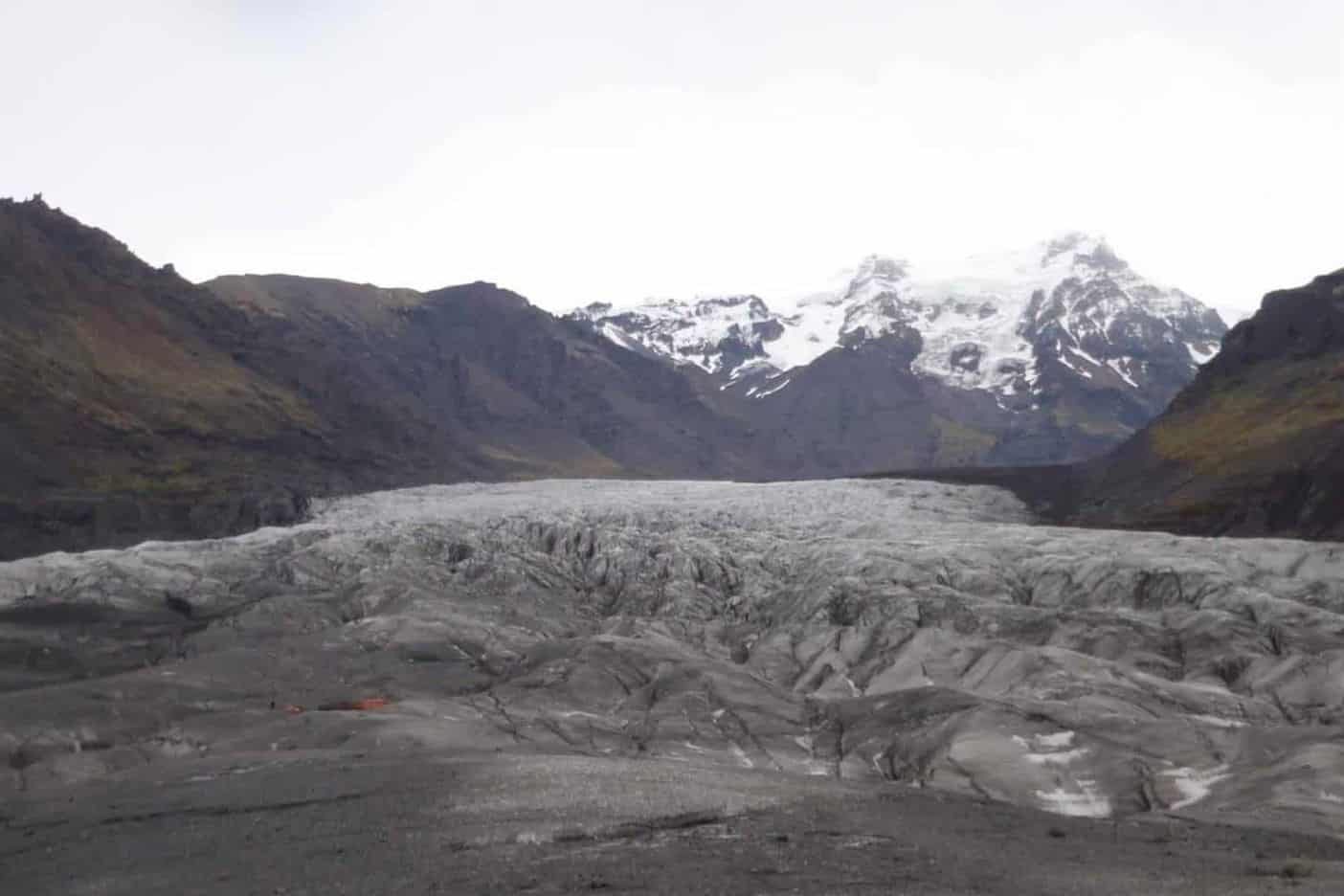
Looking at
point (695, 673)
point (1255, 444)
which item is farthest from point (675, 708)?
point (1255, 444)

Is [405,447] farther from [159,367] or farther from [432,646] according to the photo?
[432,646]

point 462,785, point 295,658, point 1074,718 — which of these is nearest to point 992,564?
point 1074,718

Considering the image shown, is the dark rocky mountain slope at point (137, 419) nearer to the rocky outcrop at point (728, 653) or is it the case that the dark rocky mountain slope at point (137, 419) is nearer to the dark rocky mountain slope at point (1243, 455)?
the rocky outcrop at point (728, 653)

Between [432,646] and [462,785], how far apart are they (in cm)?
3370

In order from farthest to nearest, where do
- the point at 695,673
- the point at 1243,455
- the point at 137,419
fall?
the point at 137,419, the point at 1243,455, the point at 695,673

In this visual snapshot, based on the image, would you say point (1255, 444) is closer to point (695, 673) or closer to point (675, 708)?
point (695, 673)

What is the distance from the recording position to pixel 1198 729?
177 ft

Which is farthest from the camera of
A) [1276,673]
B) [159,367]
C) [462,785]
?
[159,367]

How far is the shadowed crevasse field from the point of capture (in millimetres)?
34375

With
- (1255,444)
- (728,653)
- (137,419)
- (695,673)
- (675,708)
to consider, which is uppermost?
(137,419)

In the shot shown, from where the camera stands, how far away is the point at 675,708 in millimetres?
61781

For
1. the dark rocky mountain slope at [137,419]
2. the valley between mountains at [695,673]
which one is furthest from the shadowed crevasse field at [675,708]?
the dark rocky mountain slope at [137,419]

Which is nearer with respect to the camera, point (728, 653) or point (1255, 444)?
point (728, 653)

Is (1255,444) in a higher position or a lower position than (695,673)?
higher
